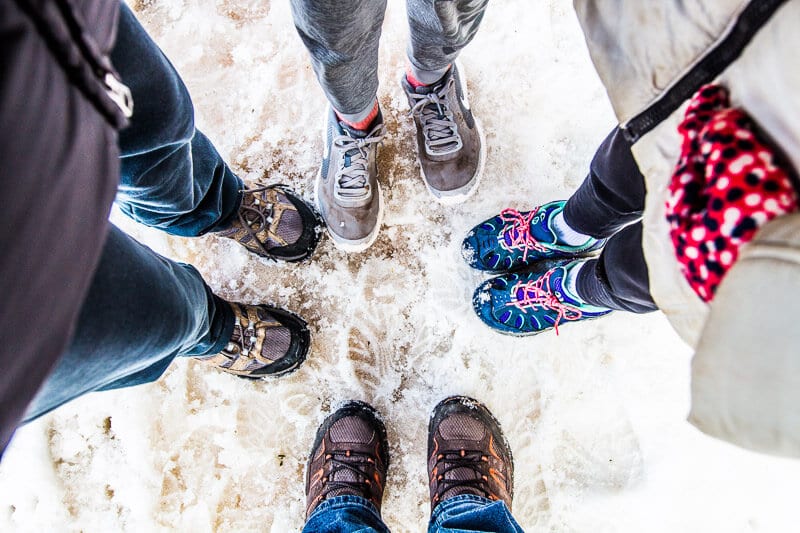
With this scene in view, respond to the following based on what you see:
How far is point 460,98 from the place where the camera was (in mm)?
1158

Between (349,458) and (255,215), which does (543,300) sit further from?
(255,215)

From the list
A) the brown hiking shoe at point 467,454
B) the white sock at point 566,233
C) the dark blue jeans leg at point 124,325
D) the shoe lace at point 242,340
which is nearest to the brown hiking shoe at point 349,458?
the brown hiking shoe at point 467,454

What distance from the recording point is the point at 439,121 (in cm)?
113

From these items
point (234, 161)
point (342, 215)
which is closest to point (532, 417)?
point (342, 215)

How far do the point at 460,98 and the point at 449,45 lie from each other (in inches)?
13.3

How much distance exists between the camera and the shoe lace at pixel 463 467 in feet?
3.34

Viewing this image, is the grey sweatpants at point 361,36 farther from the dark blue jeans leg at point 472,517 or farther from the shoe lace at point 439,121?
the dark blue jeans leg at point 472,517

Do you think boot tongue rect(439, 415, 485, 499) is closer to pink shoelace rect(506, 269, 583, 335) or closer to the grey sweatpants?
pink shoelace rect(506, 269, 583, 335)

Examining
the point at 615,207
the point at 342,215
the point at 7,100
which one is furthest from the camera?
the point at 342,215

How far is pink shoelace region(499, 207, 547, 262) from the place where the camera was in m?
1.07

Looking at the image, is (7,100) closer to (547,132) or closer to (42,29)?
(42,29)

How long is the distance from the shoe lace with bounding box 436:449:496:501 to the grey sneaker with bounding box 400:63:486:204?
0.65 metres

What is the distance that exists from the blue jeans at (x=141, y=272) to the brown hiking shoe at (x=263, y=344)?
184mm

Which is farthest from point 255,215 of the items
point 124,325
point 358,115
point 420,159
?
point 124,325
